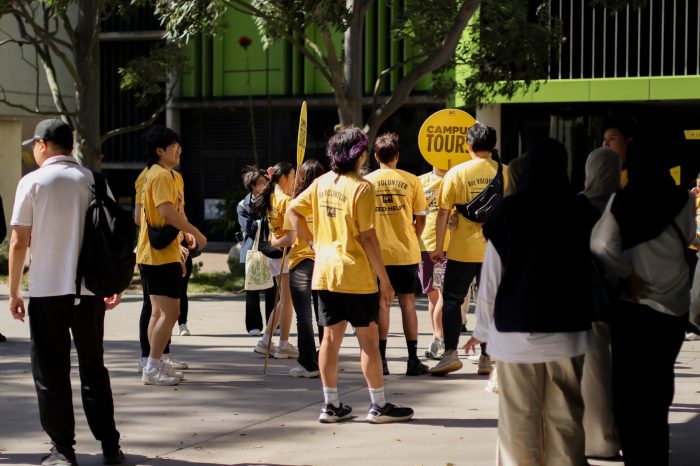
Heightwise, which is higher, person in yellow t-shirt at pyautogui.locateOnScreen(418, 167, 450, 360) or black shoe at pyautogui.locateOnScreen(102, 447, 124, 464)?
person in yellow t-shirt at pyautogui.locateOnScreen(418, 167, 450, 360)

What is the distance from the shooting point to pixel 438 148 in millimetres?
12641

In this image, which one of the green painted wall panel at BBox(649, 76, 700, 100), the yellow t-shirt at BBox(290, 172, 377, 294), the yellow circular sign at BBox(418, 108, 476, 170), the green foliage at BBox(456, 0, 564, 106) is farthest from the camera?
the green painted wall panel at BBox(649, 76, 700, 100)

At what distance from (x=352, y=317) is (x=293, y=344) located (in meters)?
4.25

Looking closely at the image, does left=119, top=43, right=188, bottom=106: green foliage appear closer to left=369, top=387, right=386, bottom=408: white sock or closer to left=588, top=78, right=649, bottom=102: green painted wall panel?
left=588, top=78, right=649, bottom=102: green painted wall panel

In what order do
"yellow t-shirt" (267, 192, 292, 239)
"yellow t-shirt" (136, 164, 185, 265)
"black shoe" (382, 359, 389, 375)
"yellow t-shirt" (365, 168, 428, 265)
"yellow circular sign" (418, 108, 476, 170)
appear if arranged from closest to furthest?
"yellow t-shirt" (136, 164, 185, 265), "yellow t-shirt" (365, 168, 428, 265), "black shoe" (382, 359, 389, 375), "yellow t-shirt" (267, 192, 292, 239), "yellow circular sign" (418, 108, 476, 170)

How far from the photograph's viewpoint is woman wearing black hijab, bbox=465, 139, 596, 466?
546cm

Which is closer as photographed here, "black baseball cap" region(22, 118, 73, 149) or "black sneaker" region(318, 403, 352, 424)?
"black baseball cap" region(22, 118, 73, 149)

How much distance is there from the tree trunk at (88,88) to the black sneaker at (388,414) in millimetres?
12384

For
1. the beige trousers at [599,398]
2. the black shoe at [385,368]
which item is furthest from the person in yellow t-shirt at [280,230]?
the beige trousers at [599,398]

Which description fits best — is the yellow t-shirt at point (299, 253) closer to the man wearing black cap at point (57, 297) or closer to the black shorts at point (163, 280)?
the black shorts at point (163, 280)

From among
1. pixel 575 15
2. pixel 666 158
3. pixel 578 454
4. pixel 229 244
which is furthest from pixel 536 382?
pixel 229 244

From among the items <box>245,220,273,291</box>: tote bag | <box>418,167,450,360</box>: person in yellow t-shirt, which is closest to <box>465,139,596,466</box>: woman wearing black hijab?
<box>418,167,450,360</box>: person in yellow t-shirt

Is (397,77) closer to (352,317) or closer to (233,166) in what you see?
(233,166)

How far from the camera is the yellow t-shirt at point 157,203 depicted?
892 cm
